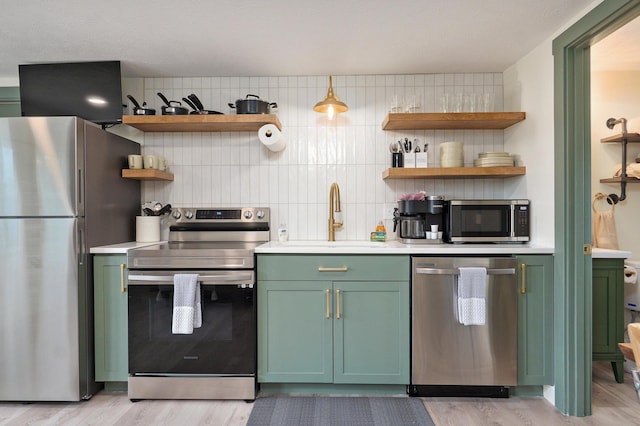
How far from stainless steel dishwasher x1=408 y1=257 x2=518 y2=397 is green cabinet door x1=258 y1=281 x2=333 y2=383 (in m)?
0.53

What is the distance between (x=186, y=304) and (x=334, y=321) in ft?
2.85

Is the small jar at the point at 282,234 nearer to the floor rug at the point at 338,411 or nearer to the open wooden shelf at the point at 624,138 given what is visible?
the floor rug at the point at 338,411

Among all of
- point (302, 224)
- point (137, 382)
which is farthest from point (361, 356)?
point (137, 382)

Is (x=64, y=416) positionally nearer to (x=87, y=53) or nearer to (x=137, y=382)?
(x=137, y=382)

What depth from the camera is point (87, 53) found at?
2.51 m

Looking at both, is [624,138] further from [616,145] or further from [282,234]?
[282,234]

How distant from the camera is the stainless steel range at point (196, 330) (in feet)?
7.25

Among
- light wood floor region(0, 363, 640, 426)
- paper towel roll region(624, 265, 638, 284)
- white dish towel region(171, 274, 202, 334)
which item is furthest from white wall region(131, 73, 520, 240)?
light wood floor region(0, 363, 640, 426)

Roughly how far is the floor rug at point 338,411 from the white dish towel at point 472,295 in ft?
1.94

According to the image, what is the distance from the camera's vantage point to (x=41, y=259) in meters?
2.16

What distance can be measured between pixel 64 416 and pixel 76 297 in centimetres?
65

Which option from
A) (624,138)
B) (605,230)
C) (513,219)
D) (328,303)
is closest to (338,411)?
(328,303)

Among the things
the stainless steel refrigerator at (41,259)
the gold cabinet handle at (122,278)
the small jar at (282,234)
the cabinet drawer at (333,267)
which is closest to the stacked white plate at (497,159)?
the cabinet drawer at (333,267)

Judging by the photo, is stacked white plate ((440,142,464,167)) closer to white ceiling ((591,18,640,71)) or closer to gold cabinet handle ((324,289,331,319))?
white ceiling ((591,18,640,71))
